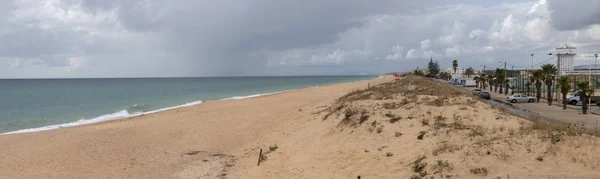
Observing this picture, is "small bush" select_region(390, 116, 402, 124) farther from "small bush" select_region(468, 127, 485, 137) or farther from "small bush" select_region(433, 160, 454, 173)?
"small bush" select_region(433, 160, 454, 173)

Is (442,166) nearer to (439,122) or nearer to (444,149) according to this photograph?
(444,149)

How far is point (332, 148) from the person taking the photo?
13.7 metres

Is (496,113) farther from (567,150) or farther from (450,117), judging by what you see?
(567,150)

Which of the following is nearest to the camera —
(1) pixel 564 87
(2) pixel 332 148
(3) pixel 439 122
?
(3) pixel 439 122

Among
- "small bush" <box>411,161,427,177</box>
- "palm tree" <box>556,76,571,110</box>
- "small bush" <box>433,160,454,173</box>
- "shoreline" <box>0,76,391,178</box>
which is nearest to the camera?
"small bush" <box>433,160,454,173</box>

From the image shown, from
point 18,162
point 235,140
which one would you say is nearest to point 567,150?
point 235,140

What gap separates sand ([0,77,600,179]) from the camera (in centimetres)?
899

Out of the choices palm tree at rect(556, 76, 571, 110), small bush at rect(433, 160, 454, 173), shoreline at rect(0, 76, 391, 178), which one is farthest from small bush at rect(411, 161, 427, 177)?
palm tree at rect(556, 76, 571, 110)

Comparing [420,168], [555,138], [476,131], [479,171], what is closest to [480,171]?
[479,171]

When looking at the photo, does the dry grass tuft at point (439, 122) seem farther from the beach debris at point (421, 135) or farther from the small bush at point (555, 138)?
the small bush at point (555, 138)

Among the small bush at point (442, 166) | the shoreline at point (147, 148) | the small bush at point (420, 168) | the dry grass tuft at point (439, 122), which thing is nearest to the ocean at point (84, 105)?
the shoreline at point (147, 148)

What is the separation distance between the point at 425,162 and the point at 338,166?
9.40ft

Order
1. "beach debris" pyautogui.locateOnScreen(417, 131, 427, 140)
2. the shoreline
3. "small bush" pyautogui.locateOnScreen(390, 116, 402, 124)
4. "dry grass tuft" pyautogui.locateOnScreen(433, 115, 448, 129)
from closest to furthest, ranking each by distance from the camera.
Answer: "beach debris" pyautogui.locateOnScreen(417, 131, 427, 140)
"dry grass tuft" pyautogui.locateOnScreen(433, 115, 448, 129)
"small bush" pyautogui.locateOnScreen(390, 116, 402, 124)
the shoreline

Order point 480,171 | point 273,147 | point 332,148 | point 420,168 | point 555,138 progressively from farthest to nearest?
point 273,147 → point 332,148 → point 420,168 → point 555,138 → point 480,171
